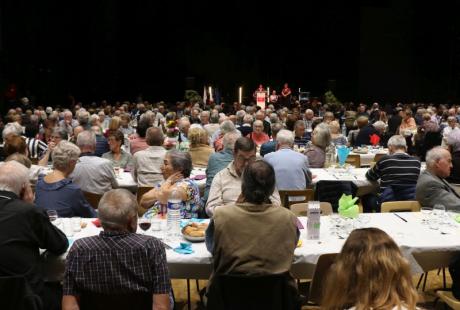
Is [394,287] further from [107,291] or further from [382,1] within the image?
[382,1]

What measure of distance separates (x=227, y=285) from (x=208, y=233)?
0.50 meters

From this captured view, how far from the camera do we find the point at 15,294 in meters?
3.11

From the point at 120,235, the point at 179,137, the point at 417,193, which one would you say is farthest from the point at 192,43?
the point at 120,235

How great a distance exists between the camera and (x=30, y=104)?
58.1ft

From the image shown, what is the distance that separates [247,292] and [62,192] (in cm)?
206

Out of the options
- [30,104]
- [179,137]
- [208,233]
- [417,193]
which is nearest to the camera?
[208,233]

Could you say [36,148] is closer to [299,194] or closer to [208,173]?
[208,173]

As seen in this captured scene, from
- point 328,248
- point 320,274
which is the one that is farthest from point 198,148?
point 320,274

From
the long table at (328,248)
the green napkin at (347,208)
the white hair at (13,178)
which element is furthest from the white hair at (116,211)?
the green napkin at (347,208)

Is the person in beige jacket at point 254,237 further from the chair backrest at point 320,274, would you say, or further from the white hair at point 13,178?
the white hair at point 13,178

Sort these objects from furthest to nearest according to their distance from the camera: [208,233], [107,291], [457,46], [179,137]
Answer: [457,46] < [179,137] < [208,233] < [107,291]

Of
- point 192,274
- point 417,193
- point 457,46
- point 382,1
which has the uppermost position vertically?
point 382,1

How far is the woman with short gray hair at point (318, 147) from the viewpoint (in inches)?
284

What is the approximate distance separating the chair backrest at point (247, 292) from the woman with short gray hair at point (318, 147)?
4.17 m
